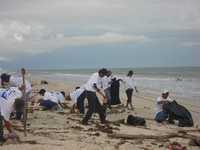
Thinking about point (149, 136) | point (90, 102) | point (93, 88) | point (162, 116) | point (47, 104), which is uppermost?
point (93, 88)

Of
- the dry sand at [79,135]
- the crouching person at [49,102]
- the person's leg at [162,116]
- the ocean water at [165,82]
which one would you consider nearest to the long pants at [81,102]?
the crouching person at [49,102]

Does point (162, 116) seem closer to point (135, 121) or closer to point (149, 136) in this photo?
point (135, 121)

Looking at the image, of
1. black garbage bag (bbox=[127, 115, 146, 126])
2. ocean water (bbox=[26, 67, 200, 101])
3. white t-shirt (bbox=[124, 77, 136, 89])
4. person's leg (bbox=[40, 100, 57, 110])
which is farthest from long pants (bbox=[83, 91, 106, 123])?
ocean water (bbox=[26, 67, 200, 101])

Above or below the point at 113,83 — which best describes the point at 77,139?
below

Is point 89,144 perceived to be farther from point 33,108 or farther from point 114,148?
point 33,108

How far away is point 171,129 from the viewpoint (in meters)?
13.7

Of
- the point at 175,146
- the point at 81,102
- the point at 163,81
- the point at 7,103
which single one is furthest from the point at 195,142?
the point at 163,81

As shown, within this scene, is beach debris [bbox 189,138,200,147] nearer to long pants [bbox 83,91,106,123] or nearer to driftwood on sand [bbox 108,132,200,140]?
driftwood on sand [bbox 108,132,200,140]

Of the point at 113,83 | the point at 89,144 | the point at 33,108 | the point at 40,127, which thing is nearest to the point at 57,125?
the point at 40,127

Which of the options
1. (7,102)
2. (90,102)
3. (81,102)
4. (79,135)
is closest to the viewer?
(7,102)

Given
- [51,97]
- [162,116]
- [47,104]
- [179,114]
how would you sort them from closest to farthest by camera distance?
[179,114] → [162,116] → [47,104] → [51,97]

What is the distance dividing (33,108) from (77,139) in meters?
6.14

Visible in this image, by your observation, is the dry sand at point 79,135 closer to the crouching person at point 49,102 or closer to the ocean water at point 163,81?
the crouching person at point 49,102

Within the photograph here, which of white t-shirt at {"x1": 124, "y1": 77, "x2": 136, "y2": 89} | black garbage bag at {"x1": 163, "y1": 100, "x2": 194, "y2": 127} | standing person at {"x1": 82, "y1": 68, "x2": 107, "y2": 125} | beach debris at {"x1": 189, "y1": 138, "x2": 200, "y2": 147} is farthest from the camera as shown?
white t-shirt at {"x1": 124, "y1": 77, "x2": 136, "y2": 89}
